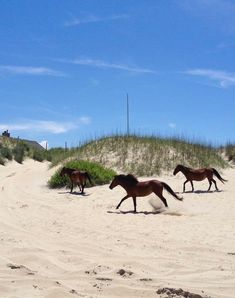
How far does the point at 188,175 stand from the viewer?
62.4 ft

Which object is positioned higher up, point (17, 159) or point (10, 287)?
point (17, 159)

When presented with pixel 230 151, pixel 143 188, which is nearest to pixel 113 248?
pixel 143 188

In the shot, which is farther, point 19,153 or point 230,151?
point 19,153

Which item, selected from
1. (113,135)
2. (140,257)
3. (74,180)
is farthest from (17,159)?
(140,257)

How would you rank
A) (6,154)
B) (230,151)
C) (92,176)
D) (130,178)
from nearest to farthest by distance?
(130,178) → (92,176) → (230,151) → (6,154)

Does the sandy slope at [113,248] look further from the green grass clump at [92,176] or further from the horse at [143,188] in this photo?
the green grass clump at [92,176]

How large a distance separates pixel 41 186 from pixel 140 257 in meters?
14.8

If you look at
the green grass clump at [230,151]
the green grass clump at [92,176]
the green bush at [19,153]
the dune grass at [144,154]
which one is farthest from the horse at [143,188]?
the green bush at [19,153]

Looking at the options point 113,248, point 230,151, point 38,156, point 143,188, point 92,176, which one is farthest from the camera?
point 38,156

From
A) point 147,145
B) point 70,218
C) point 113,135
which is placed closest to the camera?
point 70,218

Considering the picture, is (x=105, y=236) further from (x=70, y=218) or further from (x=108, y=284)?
(x=108, y=284)

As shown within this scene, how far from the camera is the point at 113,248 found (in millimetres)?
8992

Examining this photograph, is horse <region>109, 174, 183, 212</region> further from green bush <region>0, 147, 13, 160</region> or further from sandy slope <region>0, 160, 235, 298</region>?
green bush <region>0, 147, 13, 160</region>

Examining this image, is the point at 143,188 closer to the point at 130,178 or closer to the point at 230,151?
the point at 130,178
